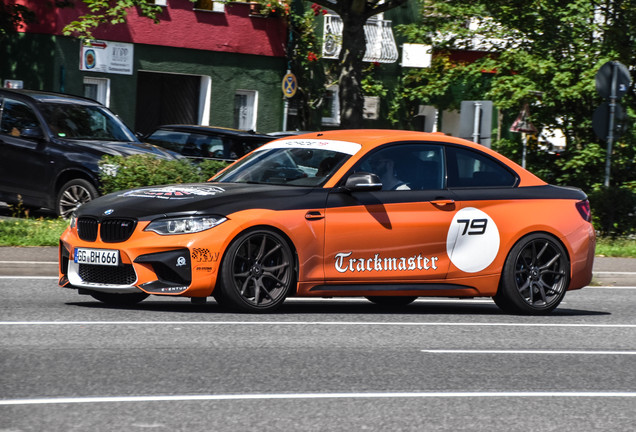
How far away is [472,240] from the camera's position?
1097 centimetres

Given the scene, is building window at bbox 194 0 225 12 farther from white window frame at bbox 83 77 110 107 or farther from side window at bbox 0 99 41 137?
side window at bbox 0 99 41 137

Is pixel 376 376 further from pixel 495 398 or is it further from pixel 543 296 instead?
pixel 543 296

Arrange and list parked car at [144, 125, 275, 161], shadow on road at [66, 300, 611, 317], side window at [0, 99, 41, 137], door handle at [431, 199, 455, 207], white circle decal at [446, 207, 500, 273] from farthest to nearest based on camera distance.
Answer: parked car at [144, 125, 275, 161]
side window at [0, 99, 41, 137]
white circle decal at [446, 207, 500, 273]
door handle at [431, 199, 455, 207]
shadow on road at [66, 300, 611, 317]

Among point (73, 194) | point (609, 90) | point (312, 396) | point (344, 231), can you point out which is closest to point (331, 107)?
point (609, 90)

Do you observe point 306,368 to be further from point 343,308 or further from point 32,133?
point 32,133

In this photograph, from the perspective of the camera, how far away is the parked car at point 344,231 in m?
9.66

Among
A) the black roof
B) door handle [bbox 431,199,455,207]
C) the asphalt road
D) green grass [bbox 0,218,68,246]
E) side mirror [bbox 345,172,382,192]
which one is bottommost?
the asphalt road

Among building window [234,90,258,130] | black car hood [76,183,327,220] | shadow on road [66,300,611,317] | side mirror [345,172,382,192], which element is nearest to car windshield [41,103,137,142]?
shadow on road [66,300,611,317]

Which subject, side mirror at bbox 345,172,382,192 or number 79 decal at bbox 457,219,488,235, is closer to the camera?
side mirror at bbox 345,172,382,192

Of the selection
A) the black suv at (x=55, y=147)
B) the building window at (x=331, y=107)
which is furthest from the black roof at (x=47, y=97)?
the building window at (x=331, y=107)

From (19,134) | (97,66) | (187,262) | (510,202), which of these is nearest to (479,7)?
(97,66)

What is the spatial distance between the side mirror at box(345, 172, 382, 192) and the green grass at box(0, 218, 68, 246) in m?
6.08

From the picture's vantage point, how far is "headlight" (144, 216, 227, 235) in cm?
963

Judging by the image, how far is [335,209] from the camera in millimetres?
10266
